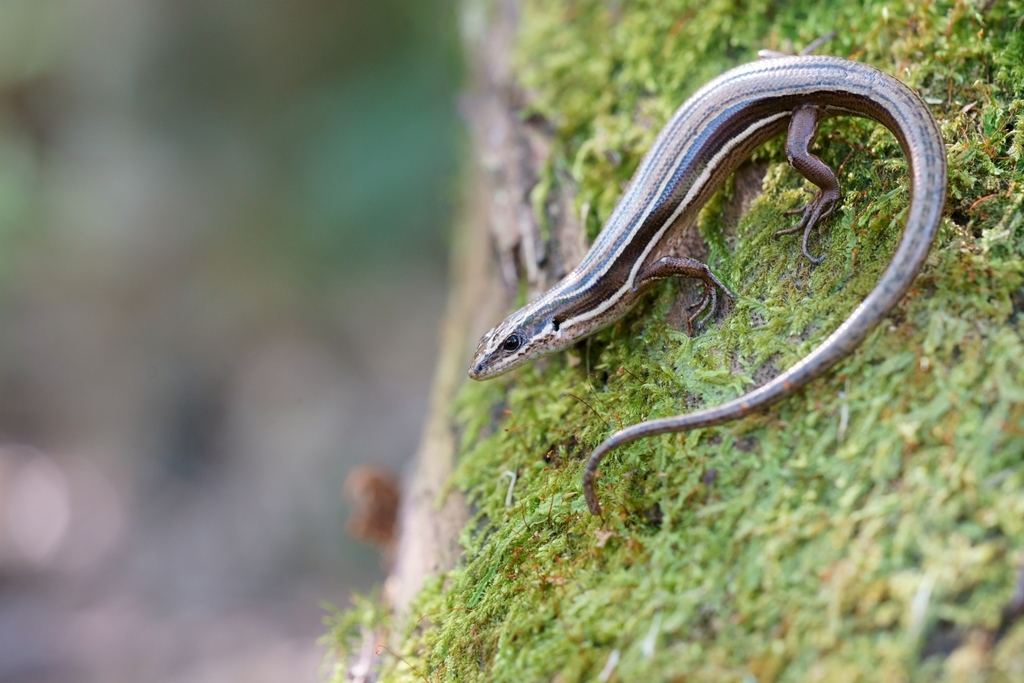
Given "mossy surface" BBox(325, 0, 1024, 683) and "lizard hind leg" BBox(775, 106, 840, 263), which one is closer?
"mossy surface" BBox(325, 0, 1024, 683)

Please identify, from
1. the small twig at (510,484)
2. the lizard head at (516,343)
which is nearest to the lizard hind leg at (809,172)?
the lizard head at (516,343)

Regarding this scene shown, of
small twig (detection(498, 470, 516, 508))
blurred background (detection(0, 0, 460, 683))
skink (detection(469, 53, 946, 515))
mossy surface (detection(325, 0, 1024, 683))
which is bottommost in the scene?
mossy surface (detection(325, 0, 1024, 683))

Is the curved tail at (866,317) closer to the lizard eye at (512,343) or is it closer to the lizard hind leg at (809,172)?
the lizard hind leg at (809,172)

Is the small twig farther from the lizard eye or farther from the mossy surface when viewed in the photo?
the lizard eye

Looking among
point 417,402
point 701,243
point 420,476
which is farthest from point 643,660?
point 417,402

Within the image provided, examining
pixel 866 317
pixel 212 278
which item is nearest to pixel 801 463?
pixel 866 317

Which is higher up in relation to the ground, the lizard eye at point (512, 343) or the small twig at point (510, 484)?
the lizard eye at point (512, 343)

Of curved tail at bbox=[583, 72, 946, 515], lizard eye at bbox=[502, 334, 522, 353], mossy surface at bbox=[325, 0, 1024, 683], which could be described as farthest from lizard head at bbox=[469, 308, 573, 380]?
curved tail at bbox=[583, 72, 946, 515]

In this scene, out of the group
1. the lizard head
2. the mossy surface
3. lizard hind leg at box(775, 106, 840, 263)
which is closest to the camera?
the mossy surface
